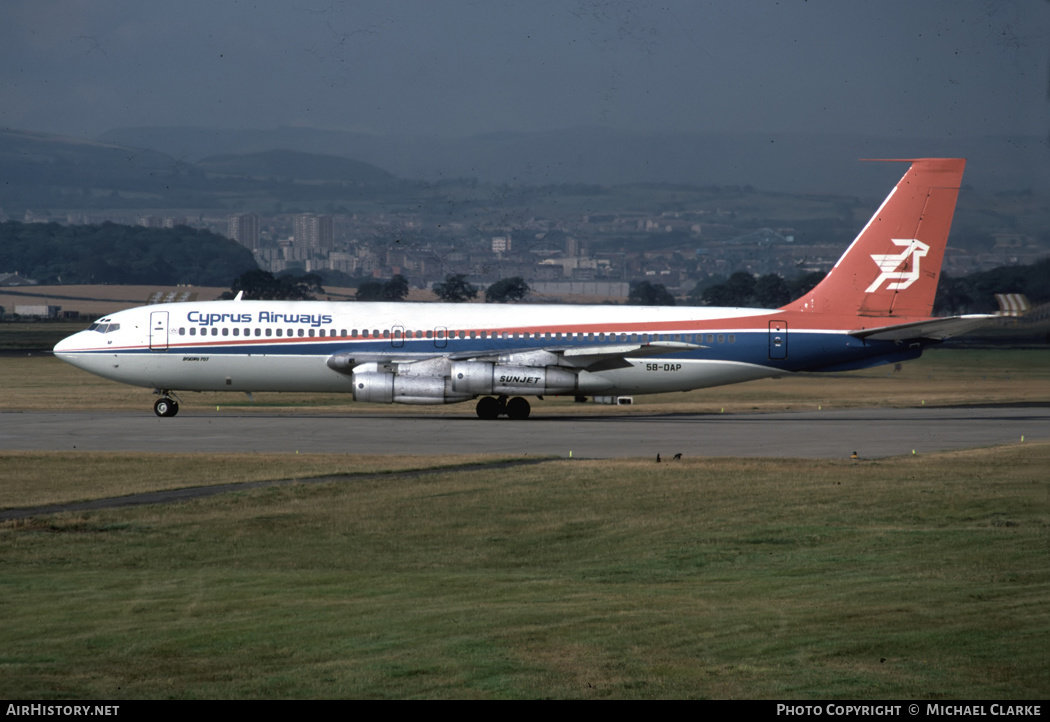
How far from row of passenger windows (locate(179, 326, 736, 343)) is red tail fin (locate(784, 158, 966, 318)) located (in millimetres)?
4666

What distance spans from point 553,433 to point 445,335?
312 inches

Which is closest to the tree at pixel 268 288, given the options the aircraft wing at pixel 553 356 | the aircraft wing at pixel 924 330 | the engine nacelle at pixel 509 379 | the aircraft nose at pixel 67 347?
the aircraft nose at pixel 67 347

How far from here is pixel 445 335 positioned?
44.0 meters

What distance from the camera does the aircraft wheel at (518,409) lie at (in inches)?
1750

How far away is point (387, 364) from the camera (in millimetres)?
42844

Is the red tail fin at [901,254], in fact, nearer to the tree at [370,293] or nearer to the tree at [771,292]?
the tree at [370,293]

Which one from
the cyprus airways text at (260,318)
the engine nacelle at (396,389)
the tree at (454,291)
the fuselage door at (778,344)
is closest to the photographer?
the engine nacelle at (396,389)

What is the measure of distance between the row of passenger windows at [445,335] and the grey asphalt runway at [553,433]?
3017mm

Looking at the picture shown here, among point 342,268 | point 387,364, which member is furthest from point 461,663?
point 342,268

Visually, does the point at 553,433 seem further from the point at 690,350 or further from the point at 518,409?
the point at 690,350

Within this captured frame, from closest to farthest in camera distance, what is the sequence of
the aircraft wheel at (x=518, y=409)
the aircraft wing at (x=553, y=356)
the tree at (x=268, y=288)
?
1. the aircraft wing at (x=553, y=356)
2. the aircraft wheel at (x=518, y=409)
3. the tree at (x=268, y=288)

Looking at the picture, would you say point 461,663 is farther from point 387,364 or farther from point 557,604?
point 387,364

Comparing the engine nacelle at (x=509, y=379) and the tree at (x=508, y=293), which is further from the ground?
the tree at (x=508, y=293)

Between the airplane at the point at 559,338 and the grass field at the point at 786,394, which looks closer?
the airplane at the point at 559,338
